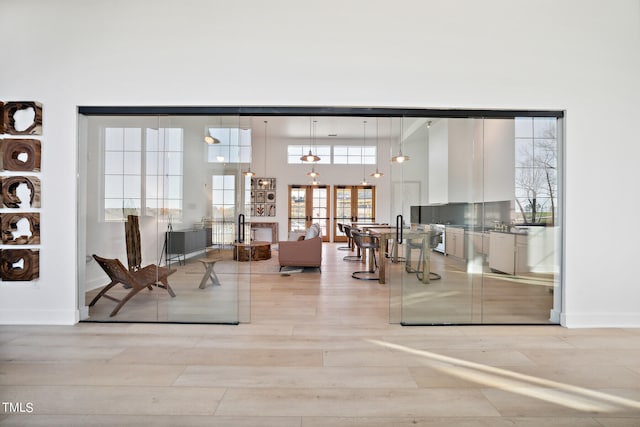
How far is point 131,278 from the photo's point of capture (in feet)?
11.4

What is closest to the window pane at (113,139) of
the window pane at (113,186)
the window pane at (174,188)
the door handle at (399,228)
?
the window pane at (113,186)

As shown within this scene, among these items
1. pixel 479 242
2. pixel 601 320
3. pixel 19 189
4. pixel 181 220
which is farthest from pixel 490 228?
pixel 19 189

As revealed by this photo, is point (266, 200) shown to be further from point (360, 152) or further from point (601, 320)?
point (601, 320)

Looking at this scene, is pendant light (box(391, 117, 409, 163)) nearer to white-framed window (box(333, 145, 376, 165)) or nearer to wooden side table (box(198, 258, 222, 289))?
wooden side table (box(198, 258, 222, 289))

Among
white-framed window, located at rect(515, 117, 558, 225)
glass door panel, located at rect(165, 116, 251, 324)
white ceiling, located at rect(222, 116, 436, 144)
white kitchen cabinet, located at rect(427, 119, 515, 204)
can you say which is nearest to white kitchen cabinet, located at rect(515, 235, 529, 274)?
white-framed window, located at rect(515, 117, 558, 225)

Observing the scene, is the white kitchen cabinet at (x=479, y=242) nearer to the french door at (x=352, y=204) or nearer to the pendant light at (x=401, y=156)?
the pendant light at (x=401, y=156)

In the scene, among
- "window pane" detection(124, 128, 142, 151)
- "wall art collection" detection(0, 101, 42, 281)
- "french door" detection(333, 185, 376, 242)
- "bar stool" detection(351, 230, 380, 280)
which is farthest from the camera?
"french door" detection(333, 185, 376, 242)

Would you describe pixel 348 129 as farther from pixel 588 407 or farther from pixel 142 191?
pixel 588 407

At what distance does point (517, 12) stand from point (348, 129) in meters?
6.85

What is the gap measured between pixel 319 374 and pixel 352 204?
9435 mm

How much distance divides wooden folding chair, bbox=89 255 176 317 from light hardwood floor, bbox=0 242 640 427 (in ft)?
1.23

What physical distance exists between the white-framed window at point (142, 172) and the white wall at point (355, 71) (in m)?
0.45

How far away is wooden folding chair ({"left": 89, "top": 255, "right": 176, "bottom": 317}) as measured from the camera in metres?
3.44

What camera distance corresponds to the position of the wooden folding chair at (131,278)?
344 centimetres
